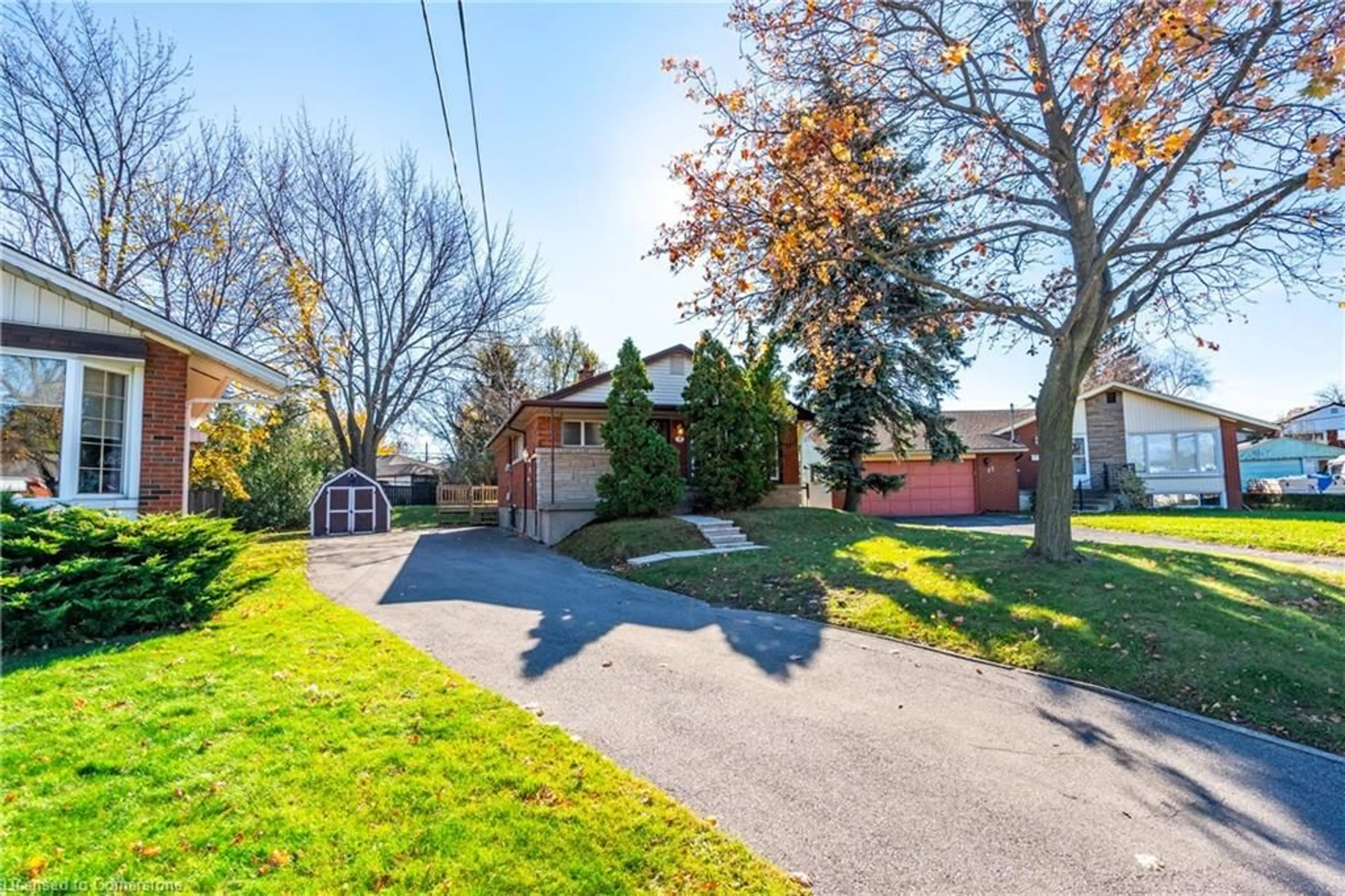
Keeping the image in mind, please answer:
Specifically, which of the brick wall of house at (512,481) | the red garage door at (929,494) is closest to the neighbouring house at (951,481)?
the red garage door at (929,494)

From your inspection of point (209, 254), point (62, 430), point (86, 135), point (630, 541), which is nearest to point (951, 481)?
point (630, 541)

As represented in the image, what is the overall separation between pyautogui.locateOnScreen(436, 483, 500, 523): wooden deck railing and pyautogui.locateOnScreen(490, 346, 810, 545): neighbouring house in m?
7.24

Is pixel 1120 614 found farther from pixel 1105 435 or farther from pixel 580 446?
pixel 1105 435

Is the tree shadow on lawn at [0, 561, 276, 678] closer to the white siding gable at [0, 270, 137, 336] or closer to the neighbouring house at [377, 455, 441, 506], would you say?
the white siding gable at [0, 270, 137, 336]

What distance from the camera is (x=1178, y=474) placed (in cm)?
2419

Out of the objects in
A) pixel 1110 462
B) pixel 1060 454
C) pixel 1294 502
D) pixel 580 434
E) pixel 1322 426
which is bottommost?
pixel 1294 502

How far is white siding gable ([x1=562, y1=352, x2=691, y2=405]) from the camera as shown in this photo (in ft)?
59.7

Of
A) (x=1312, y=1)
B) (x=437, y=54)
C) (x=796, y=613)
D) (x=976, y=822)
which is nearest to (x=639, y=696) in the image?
(x=976, y=822)

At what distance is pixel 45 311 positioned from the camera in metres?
7.49

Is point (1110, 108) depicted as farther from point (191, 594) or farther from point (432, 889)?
point (191, 594)

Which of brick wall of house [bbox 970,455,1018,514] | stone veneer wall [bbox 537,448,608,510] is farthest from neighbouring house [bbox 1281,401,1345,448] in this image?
stone veneer wall [bbox 537,448,608,510]

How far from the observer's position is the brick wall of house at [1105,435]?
2500 centimetres

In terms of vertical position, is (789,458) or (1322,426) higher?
(1322,426)

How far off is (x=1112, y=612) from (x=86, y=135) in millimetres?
23691
